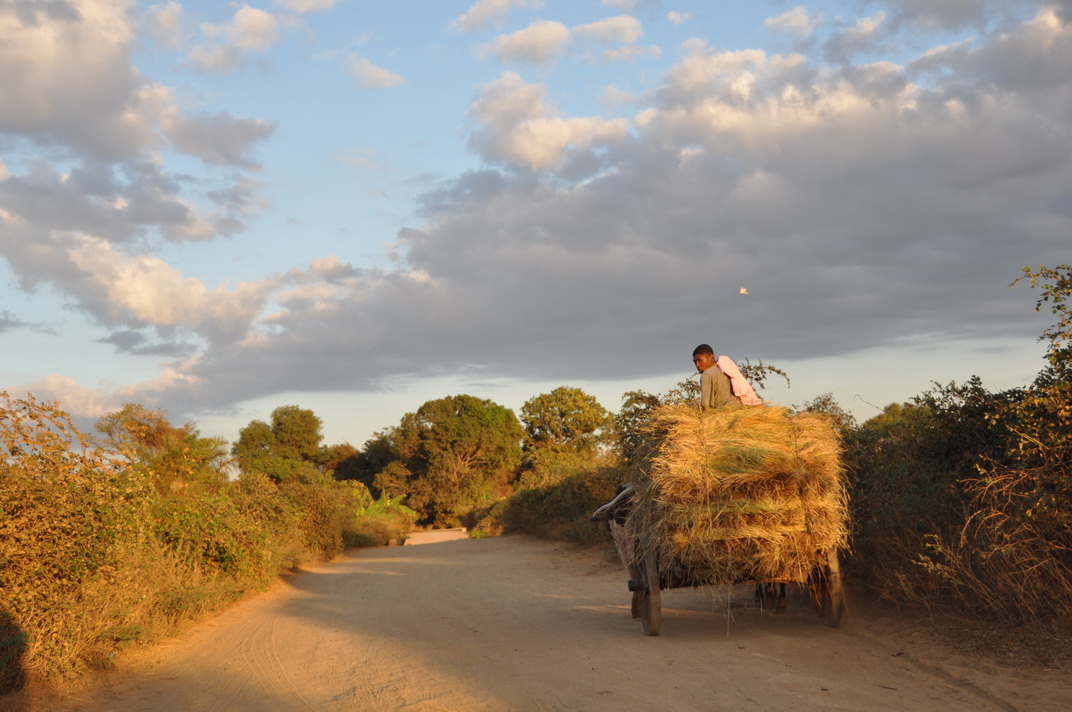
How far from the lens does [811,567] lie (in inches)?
287

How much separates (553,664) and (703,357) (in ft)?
11.9

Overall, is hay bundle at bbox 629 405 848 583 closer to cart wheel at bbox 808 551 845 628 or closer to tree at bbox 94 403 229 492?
cart wheel at bbox 808 551 845 628

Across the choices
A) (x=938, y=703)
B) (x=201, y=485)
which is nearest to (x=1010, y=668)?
(x=938, y=703)

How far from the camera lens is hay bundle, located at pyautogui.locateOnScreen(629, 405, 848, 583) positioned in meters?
7.12

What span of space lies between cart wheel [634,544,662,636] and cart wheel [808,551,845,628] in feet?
4.89

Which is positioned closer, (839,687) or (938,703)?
(938,703)

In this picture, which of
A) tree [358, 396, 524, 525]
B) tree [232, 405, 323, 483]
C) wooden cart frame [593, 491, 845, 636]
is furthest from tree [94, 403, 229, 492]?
tree [232, 405, 323, 483]

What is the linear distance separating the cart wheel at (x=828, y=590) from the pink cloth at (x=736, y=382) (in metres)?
1.89

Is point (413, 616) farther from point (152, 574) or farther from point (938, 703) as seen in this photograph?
point (938, 703)

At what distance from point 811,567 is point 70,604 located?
23.3ft

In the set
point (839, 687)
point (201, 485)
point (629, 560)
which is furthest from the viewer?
point (201, 485)

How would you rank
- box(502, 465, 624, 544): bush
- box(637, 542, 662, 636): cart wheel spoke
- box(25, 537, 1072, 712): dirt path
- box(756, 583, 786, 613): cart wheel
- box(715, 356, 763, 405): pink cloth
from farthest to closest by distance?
1. box(502, 465, 624, 544): bush
2. box(756, 583, 786, 613): cart wheel
3. box(715, 356, 763, 405): pink cloth
4. box(637, 542, 662, 636): cart wheel spoke
5. box(25, 537, 1072, 712): dirt path

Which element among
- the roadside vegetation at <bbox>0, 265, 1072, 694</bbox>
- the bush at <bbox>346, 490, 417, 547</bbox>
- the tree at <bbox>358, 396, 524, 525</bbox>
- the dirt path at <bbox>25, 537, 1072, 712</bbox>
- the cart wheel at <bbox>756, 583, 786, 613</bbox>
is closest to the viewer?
the dirt path at <bbox>25, 537, 1072, 712</bbox>

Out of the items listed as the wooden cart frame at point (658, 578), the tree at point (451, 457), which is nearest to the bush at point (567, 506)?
the wooden cart frame at point (658, 578)
